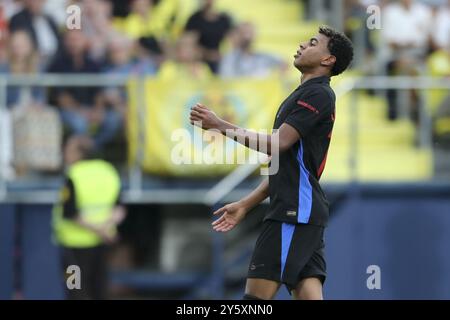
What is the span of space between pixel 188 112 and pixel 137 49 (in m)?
1.66

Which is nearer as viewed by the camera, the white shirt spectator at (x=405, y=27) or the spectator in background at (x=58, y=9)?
the spectator in background at (x=58, y=9)

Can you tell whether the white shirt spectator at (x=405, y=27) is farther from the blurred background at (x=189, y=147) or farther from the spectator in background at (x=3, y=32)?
the spectator in background at (x=3, y=32)

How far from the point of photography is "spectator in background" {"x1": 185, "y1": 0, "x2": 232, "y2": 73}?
1458cm

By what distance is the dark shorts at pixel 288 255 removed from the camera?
7.63m

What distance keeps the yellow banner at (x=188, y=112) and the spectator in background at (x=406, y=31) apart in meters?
2.16

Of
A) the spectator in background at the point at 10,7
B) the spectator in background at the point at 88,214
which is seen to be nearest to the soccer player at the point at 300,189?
the spectator in background at the point at 88,214

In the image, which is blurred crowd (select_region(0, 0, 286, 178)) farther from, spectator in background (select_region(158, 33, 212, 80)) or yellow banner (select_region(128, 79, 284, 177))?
yellow banner (select_region(128, 79, 284, 177))

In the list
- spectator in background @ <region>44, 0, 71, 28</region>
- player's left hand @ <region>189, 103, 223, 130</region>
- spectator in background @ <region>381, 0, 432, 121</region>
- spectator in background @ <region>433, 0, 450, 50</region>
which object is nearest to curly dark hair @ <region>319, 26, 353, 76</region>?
player's left hand @ <region>189, 103, 223, 130</region>

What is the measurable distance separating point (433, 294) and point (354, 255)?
0.98m

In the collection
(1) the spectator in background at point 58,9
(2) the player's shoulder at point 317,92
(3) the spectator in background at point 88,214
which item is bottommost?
(3) the spectator in background at point 88,214

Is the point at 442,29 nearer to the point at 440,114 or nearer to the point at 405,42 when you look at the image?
the point at 405,42

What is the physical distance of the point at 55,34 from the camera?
14.9 meters
